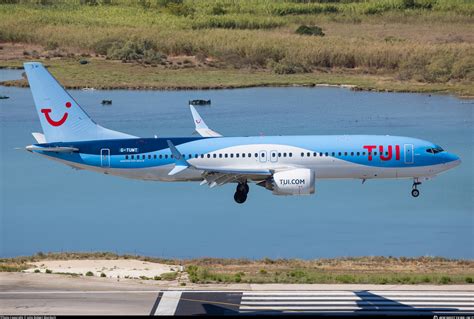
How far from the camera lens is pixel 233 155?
8125 cm

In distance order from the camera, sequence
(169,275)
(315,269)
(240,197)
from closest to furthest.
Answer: (169,275) < (315,269) < (240,197)

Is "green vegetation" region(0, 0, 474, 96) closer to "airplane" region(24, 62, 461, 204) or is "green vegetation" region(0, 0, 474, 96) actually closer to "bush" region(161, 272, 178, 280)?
"airplane" region(24, 62, 461, 204)

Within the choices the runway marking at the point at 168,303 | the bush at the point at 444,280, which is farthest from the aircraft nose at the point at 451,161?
the runway marking at the point at 168,303

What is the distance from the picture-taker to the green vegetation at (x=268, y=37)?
15138cm

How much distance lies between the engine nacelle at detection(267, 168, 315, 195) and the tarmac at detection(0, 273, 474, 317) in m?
19.1

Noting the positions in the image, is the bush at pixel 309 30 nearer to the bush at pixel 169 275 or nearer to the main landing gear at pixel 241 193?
the main landing gear at pixel 241 193

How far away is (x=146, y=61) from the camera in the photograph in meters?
160

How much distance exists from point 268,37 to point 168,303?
115m

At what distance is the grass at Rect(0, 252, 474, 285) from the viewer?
2422 inches

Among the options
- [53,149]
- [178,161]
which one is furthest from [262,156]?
[53,149]

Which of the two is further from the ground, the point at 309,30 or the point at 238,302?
the point at 309,30

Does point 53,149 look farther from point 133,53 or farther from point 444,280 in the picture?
point 133,53

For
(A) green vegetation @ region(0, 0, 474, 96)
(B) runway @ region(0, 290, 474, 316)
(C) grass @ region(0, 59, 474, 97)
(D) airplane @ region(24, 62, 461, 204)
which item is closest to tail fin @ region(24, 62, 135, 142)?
(D) airplane @ region(24, 62, 461, 204)

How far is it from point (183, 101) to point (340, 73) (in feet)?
95.7
